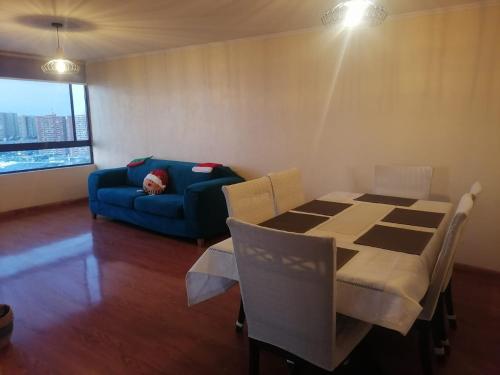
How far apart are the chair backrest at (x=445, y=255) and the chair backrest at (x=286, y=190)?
45.4 inches

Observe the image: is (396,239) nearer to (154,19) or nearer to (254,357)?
(254,357)

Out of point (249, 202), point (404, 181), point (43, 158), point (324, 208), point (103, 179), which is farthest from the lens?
point (43, 158)

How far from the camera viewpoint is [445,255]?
1661 millimetres

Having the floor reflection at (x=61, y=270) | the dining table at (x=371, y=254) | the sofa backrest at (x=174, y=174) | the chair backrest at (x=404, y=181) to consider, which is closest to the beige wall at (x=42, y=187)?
the sofa backrest at (x=174, y=174)

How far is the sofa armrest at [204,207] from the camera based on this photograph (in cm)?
385

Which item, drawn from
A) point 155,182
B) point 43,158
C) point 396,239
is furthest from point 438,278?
point 43,158

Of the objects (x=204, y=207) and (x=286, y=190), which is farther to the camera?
(x=204, y=207)

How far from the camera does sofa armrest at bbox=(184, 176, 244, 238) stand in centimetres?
385

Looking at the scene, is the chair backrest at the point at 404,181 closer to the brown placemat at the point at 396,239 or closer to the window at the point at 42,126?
the brown placemat at the point at 396,239

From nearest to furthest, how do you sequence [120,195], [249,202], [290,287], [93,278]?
[290,287] → [249,202] → [93,278] → [120,195]

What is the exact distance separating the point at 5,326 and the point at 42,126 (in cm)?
418

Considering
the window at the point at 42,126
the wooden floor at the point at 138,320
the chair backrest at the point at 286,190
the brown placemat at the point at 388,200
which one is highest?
the window at the point at 42,126

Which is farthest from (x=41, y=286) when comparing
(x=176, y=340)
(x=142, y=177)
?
(x=142, y=177)

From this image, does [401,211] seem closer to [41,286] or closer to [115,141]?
[41,286]
